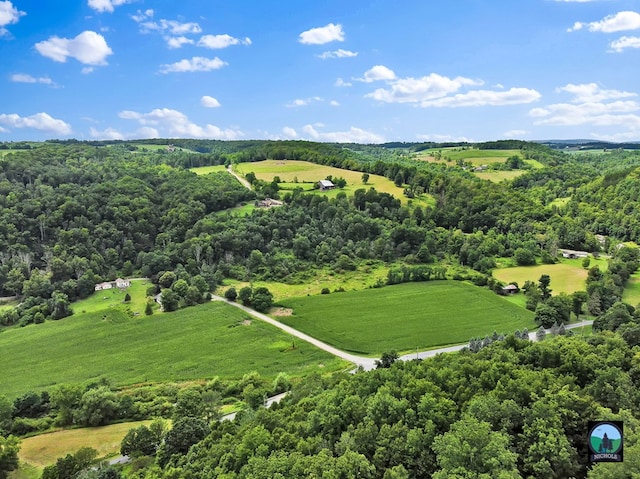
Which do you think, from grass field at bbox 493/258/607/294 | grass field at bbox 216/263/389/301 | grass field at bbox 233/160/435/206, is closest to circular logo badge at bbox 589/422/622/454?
grass field at bbox 493/258/607/294

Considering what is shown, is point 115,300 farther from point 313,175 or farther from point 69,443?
point 313,175

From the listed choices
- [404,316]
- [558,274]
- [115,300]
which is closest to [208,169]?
[115,300]

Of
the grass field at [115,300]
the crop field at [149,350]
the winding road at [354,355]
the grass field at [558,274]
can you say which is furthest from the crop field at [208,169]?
the grass field at [558,274]

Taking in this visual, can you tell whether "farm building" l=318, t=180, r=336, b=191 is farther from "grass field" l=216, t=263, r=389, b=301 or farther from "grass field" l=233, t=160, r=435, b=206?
"grass field" l=216, t=263, r=389, b=301

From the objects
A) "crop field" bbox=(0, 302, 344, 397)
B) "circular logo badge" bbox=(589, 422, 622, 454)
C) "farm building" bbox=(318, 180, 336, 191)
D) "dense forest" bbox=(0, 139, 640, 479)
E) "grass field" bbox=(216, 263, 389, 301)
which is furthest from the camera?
"farm building" bbox=(318, 180, 336, 191)

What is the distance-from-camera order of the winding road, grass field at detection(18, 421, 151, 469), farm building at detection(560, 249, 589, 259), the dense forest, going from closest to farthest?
1. the dense forest
2. grass field at detection(18, 421, 151, 469)
3. the winding road
4. farm building at detection(560, 249, 589, 259)

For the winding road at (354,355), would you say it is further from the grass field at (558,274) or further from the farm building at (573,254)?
the farm building at (573,254)
